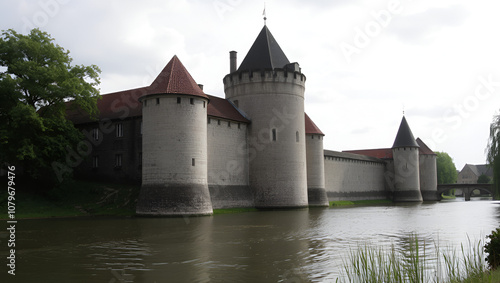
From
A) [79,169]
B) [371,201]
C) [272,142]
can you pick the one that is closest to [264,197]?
[272,142]

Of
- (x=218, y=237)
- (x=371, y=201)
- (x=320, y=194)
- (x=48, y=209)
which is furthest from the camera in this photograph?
(x=371, y=201)

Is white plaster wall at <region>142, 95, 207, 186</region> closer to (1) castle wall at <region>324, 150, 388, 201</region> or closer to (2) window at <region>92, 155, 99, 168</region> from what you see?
(2) window at <region>92, 155, 99, 168</region>

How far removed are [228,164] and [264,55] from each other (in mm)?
9309

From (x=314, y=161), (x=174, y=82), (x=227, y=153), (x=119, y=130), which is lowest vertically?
(x=314, y=161)

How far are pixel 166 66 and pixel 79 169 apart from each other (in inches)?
429

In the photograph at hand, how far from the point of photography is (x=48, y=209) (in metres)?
23.6

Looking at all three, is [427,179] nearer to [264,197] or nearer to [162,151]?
[264,197]

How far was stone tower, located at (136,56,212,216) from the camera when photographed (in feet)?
77.4

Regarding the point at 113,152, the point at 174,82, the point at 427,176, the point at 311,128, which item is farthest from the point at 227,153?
the point at 427,176

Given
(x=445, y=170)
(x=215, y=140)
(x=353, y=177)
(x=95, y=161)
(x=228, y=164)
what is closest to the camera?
(x=215, y=140)

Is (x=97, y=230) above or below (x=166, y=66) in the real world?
below

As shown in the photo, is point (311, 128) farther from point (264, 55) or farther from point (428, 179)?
point (428, 179)

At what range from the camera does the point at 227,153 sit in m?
30.8

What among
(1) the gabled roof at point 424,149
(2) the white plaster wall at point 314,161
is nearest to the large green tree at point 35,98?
(2) the white plaster wall at point 314,161
